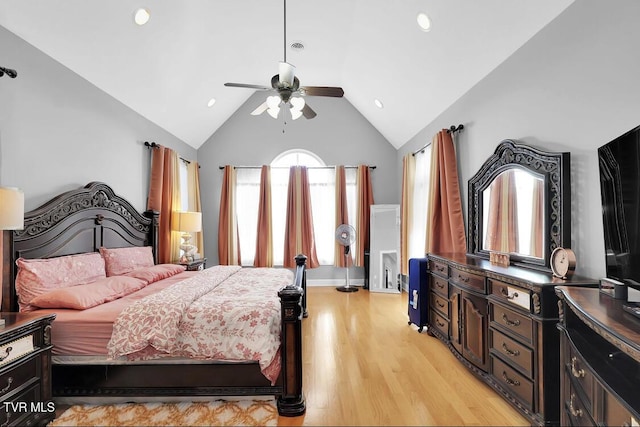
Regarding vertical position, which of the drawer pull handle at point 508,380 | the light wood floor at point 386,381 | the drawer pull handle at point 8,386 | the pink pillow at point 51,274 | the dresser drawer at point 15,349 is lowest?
the light wood floor at point 386,381

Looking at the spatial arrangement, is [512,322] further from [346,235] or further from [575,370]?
[346,235]

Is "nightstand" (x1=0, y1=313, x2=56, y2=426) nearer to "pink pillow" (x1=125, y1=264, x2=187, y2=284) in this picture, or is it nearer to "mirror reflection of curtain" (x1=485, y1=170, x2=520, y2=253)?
"pink pillow" (x1=125, y1=264, x2=187, y2=284)

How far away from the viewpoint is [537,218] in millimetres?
2436

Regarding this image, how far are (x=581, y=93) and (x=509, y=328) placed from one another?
5.08ft

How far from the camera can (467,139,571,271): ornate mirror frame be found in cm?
218

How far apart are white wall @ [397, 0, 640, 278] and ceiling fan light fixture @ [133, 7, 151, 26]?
3.15 metres

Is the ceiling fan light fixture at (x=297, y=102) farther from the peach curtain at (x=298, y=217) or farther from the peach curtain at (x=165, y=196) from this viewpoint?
the peach curtain at (x=298, y=217)

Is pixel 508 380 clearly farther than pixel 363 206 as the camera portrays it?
No

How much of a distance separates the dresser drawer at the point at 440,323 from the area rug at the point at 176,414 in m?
1.72

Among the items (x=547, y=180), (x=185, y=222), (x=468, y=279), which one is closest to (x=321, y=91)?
(x=547, y=180)

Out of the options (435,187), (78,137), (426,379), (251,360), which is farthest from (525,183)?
(78,137)

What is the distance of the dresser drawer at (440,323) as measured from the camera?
3062mm

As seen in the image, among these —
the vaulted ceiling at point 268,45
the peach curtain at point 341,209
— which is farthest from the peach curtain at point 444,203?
the peach curtain at point 341,209

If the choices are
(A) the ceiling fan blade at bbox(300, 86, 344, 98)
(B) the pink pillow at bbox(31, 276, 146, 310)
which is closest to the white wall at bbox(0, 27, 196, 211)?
(B) the pink pillow at bbox(31, 276, 146, 310)
